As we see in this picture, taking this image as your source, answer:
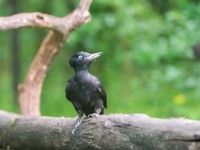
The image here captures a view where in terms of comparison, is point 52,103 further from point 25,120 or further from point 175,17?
point 25,120

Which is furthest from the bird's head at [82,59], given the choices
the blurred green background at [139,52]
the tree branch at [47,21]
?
the blurred green background at [139,52]

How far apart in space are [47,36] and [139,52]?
194 cm

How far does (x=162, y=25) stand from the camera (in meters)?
7.55

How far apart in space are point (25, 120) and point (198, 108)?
11.2 ft

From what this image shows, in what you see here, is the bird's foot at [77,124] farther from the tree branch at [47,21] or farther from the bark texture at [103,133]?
the tree branch at [47,21]

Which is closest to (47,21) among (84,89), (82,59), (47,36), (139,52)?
(47,36)

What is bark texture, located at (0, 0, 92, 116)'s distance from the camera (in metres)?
4.62

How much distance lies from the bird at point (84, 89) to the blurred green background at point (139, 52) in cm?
296

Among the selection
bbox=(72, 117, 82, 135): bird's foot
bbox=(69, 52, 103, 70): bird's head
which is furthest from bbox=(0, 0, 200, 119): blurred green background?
bbox=(72, 117, 82, 135): bird's foot

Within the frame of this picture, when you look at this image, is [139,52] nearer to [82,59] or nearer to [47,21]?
[47,21]

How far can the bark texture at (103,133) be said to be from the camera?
110 inches

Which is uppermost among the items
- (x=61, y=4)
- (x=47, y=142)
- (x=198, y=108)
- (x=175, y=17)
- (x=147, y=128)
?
(x=61, y=4)

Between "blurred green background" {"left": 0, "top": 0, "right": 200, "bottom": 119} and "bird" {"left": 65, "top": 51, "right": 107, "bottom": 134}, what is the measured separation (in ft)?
9.71

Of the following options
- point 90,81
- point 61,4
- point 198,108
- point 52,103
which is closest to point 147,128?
point 90,81
